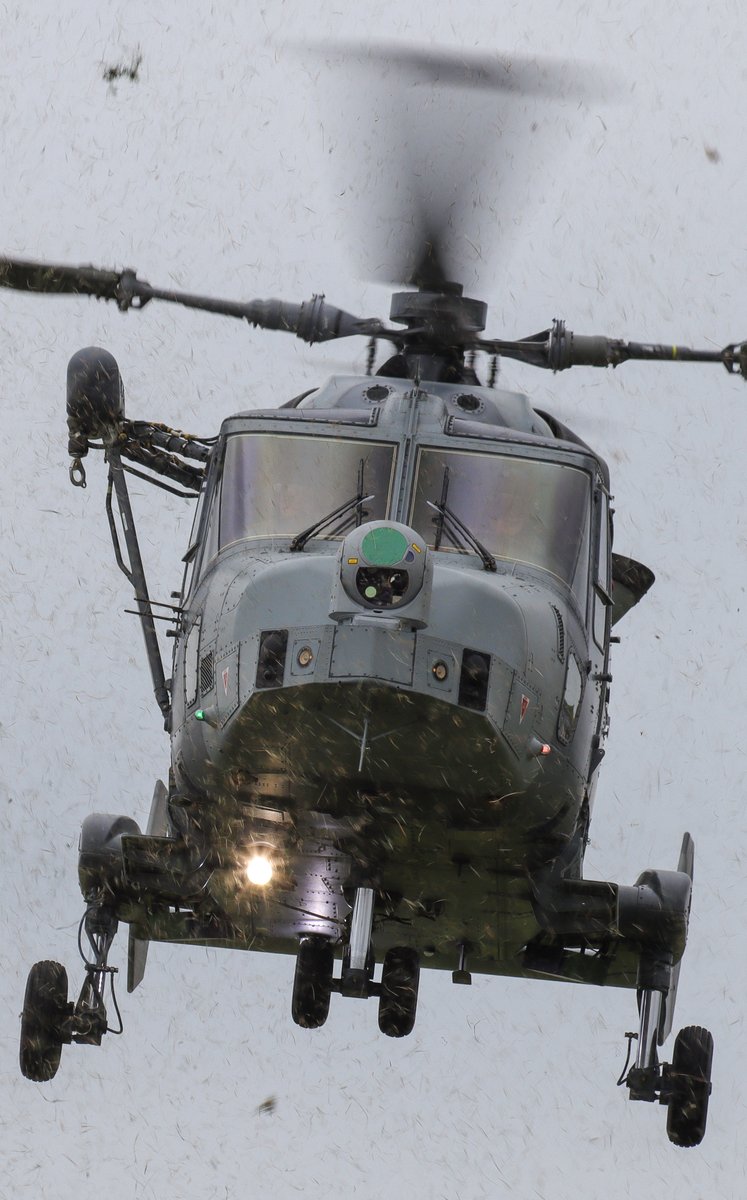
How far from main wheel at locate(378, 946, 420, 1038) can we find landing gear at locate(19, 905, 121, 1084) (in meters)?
1.84

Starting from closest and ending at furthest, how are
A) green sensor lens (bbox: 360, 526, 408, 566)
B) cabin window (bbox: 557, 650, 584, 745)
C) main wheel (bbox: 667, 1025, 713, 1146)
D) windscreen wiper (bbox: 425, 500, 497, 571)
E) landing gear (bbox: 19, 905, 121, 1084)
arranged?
green sensor lens (bbox: 360, 526, 408, 566) < cabin window (bbox: 557, 650, 584, 745) < windscreen wiper (bbox: 425, 500, 497, 571) < main wheel (bbox: 667, 1025, 713, 1146) < landing gear (bbox: 19, 905, 121, 1084)

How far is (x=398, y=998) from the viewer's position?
507 inches

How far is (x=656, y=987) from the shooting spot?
45.0 feet

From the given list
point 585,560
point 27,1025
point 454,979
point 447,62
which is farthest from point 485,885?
point 447,62

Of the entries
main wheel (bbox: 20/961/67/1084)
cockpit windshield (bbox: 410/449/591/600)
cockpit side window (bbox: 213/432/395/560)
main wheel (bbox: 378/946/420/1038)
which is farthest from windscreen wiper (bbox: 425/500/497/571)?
main wheel (bbox: 20/961/67/1084)

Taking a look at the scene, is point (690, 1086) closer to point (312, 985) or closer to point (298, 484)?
point (312, 985)

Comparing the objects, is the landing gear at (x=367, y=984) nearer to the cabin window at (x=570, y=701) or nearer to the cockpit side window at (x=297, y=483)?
the cabin window at (x=570, y=701)

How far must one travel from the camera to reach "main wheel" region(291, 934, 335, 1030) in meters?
13.0

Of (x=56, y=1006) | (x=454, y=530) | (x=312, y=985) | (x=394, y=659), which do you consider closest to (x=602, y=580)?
(x=454, y=530)

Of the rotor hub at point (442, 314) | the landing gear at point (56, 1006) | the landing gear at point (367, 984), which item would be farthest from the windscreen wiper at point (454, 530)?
the landing gear at point (56, 1006)

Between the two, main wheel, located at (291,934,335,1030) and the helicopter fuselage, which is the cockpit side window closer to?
the helicopter fuselage

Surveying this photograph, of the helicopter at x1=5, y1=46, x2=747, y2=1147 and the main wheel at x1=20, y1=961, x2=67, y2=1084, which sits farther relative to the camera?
the main wheel at x1=20, y1=961, x2=67, y2=1084

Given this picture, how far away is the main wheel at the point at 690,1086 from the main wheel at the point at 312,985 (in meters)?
2.19

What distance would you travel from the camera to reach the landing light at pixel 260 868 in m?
12.9
